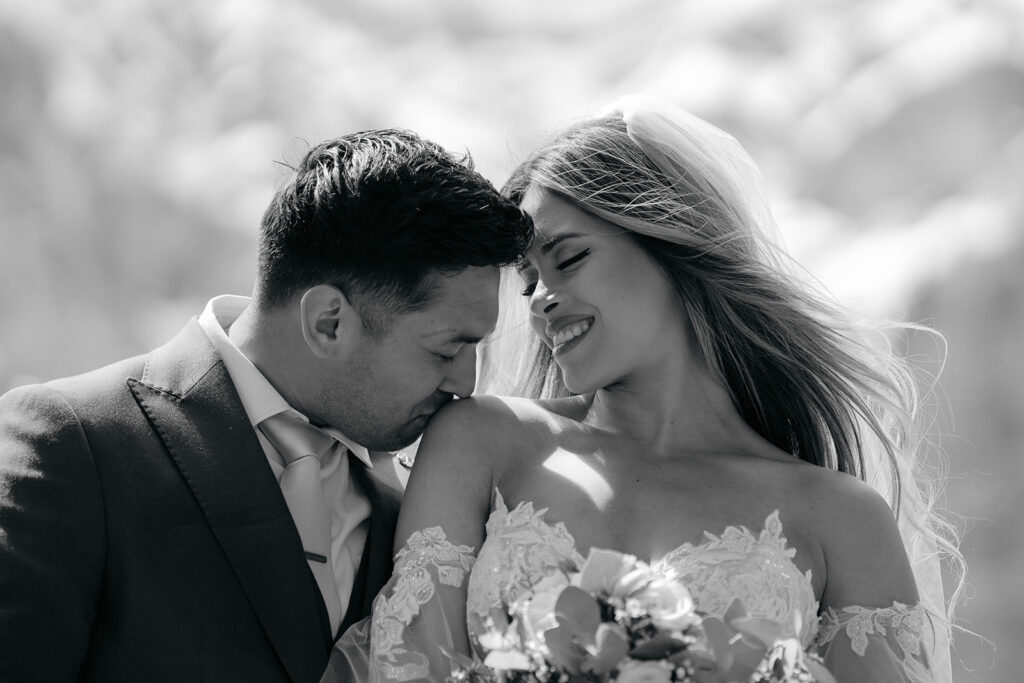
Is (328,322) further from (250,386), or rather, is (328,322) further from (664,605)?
(664,605)

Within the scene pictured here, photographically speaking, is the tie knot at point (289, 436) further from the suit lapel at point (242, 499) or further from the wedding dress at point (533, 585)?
the wedding dress at point (533, 585)

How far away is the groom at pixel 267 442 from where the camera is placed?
9.09 ft

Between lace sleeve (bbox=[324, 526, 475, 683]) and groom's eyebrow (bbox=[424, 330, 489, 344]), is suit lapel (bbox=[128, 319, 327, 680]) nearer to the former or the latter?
lace sleeve (bbox=[324, 526, 475, 683])

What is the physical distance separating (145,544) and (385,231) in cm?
102

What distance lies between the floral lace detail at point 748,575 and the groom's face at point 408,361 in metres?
0.80

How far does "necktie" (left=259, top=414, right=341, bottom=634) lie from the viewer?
305 centimetres

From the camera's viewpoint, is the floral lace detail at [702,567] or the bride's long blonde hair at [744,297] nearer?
the floral lace detail at [702,567]

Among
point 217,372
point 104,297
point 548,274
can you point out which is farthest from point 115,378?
point 104,297

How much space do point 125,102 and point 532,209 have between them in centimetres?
499

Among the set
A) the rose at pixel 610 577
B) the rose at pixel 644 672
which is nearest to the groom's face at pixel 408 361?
the rose at pixel 610 577

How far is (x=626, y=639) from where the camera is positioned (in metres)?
2.05

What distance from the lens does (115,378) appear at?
9.93 feet

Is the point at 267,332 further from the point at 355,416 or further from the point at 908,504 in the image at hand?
the point at 908,504

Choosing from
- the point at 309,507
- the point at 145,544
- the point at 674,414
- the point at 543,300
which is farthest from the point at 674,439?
the point at 145,544
